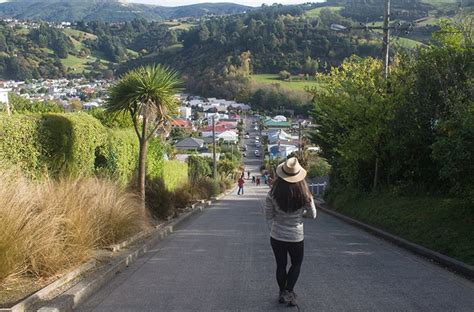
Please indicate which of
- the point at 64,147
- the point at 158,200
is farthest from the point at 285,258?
the point at 158,200

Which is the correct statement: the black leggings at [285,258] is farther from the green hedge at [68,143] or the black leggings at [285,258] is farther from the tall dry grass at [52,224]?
the green hedge at [68,143]

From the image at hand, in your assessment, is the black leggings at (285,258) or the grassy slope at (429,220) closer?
the black leggings at (285,258)

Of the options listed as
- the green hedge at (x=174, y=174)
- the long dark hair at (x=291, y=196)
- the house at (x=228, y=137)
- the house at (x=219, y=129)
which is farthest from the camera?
the house at (x=219, y=129)

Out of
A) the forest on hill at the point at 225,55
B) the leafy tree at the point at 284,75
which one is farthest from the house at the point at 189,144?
the leafy tree at the point at 284,75

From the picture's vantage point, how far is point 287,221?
6414 millimetres

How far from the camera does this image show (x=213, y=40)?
14700 centimetres

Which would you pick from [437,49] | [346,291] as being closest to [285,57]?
[437,49]

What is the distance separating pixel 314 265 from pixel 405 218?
550 cm

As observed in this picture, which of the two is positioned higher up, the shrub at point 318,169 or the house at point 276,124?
the shrub at point 318,169

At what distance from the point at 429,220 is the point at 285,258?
22.9ft

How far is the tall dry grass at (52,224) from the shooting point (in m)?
6.42

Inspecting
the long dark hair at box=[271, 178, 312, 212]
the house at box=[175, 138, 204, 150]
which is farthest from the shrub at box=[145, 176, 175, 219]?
the house at box=[175, 138, 204, 150]

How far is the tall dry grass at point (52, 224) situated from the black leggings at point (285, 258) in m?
2.90

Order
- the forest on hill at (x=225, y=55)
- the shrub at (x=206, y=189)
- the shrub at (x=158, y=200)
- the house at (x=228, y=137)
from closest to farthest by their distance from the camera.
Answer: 1. the shrub at (x=158, y=200)
2. the shrub at (x=206, y=189)
3. the house at (x=228, y=137)
4. the forest on hill at (x=225, y=55)
